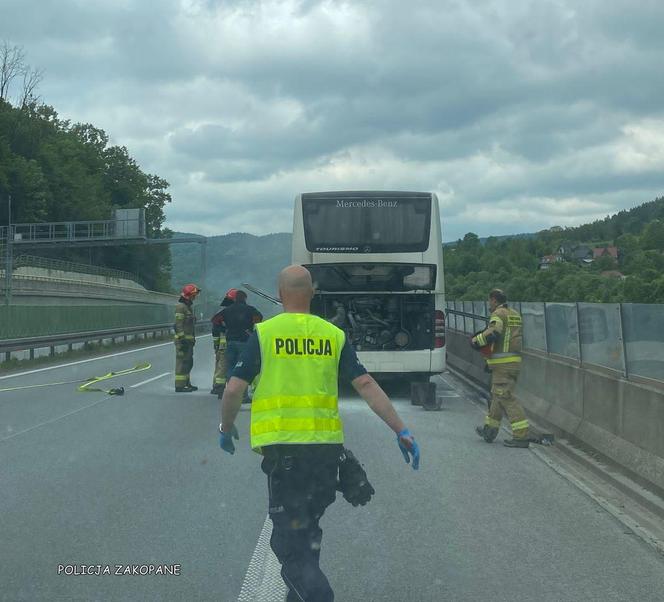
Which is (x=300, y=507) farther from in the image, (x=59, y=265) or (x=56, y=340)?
(x=59, y=265)

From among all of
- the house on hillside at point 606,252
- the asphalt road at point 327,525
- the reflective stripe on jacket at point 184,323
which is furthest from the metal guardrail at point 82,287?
the house on hillside at point 606,252

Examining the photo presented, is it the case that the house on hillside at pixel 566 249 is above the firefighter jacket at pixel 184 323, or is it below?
above

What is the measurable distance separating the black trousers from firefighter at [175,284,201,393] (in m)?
12.4

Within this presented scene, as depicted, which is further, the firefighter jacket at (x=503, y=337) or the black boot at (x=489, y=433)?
the black boot at (x=489, y=433)

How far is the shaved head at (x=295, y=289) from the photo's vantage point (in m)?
4.36

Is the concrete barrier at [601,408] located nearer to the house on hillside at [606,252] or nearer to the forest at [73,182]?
the forest at [73,182]

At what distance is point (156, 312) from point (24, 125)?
35212 mm

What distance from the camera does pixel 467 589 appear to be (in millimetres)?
5324

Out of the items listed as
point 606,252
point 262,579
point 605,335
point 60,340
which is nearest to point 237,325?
point 605,335

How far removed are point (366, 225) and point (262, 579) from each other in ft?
38.7

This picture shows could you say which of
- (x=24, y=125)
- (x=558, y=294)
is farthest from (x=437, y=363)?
(x=558, y=294)

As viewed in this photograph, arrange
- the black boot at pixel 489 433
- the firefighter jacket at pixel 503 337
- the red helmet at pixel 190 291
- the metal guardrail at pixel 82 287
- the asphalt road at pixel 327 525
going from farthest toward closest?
the metal guardrail at pixel 82 287
the red helmet at pixel 190 291
the black boot at pixel 489 433
the firefighter jacket at pixel 503 337
the asphalt road at pixel 327 525

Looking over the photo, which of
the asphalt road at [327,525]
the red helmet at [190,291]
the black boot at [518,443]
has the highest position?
Result: the red helmet at [190,291]

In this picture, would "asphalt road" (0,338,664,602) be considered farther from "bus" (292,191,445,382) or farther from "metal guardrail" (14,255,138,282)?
"metal guardrail" (14,255,138,282)
